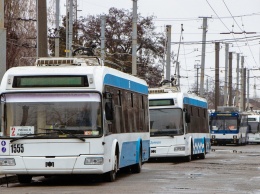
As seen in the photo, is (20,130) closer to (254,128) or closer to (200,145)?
(200,145)

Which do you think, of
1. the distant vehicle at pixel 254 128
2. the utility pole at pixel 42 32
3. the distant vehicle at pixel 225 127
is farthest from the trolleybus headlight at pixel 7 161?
the distant vehicle at pixel 254 128

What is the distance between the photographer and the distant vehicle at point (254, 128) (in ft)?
267

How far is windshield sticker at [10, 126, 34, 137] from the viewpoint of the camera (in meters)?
19.4

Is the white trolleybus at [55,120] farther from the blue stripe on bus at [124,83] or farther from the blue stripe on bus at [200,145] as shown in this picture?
the blue stripe on bus at [200,145]

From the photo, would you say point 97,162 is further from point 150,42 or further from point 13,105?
point 150,42

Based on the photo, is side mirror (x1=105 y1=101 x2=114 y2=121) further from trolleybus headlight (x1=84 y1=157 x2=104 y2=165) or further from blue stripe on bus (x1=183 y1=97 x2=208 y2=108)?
blue stripe on bus (x1=183 y1=97 x2=208 y2=108)

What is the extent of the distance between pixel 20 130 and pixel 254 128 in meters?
64.2

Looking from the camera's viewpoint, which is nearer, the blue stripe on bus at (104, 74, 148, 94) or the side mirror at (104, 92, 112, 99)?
the side mirror at (104, 92, 112, 99)

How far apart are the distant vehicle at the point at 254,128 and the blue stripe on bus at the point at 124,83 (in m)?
55.4

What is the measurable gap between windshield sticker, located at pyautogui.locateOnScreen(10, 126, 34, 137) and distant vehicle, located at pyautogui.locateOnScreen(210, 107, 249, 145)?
49.5 meters

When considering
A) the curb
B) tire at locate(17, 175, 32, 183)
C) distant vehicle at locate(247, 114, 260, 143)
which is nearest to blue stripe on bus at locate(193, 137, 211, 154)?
the curb

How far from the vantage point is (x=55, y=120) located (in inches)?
766

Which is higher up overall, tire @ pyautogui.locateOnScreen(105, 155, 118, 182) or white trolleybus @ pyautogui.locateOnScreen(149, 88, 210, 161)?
white trolleybus @ pyautogui.locateOnScreen(149, 88, 210, 161)

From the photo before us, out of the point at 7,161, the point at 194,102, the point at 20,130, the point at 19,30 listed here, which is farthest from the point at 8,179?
the point at 19,30
